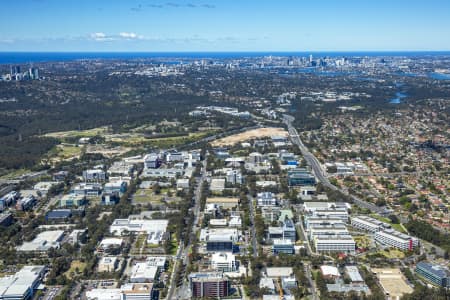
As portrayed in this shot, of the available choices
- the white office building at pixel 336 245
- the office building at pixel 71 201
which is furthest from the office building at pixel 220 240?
the office building at pixel 71 201

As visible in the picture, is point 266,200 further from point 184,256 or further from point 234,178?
point 184,256

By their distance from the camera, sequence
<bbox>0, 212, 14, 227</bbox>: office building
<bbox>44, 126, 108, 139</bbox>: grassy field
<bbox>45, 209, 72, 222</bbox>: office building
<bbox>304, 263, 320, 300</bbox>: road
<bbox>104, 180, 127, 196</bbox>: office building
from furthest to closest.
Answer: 1. <bbox>44, 126, 108, 139</bbox>: grassy field
2. <bbox>104, 180, 127, 196</bbox>: office building
3. <bbox>45, 209, 72, 222</bbox>: office building
4. <bbox>0, 212, 14, 227</bbox>: office building
5. <bbox>304, 263, 320, 300</bbox>: road

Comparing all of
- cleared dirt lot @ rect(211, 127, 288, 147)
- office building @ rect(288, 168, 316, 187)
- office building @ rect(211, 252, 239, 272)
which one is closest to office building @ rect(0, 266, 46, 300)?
office building @ rect(211, 252, 239, 272)

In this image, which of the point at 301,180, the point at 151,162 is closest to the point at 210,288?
the point at 301,180

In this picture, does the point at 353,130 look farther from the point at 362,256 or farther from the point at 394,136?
the point at 362,256

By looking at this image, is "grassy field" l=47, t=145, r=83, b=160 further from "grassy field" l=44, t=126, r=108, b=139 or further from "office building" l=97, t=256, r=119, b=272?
"office building" l=97, t=256, r=119, b=272

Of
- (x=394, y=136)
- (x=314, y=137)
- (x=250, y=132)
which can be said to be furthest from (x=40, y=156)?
(x=394, y=136)
